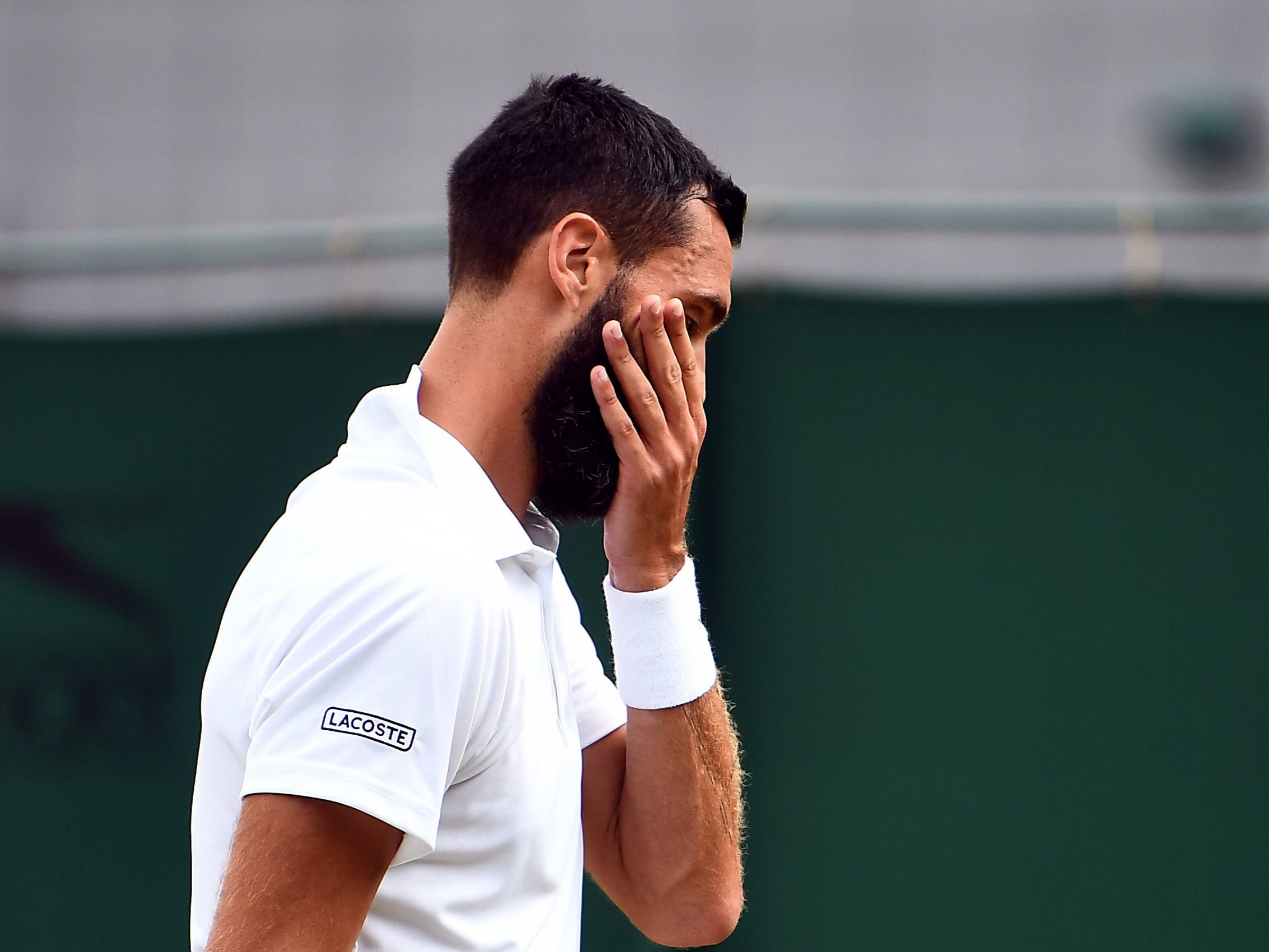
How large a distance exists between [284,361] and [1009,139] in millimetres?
4051

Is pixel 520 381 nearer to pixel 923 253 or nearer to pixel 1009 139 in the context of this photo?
pixel 923 253

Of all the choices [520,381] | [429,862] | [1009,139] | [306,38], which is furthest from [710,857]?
[306,38]

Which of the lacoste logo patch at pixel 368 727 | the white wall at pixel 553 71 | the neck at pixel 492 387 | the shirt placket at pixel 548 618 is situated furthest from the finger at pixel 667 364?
the white wall at pixel 553 71

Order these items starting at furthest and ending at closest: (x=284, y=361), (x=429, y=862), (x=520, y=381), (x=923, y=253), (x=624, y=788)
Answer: (x=923, y=253) → (x=284, y=361) → (x=624, y=788) → (x=520, y=381) → (x=429, y=862)

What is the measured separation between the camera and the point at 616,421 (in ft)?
5.36

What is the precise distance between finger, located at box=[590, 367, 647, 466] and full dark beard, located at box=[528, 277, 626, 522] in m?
0.01

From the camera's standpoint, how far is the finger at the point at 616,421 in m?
1.61

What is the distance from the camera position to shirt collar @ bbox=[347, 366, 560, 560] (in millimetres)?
1516

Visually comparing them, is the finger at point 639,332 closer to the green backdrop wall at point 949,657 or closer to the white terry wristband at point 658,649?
the white terry wristband at point 658,649

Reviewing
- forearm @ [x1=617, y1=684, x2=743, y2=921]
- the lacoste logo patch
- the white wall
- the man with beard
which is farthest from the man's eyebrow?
the white wall

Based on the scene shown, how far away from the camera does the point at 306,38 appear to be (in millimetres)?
6668

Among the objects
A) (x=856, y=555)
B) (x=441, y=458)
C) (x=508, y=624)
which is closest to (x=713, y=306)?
(x=441, y=458)

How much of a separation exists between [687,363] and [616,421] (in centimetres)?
12

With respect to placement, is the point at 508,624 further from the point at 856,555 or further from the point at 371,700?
the point at 856,555
